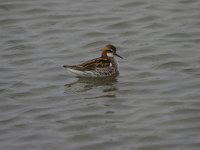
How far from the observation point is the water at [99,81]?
41.9 feet

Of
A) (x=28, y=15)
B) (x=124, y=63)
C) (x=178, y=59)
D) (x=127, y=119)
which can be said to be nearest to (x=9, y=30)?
(x=28, y=15)

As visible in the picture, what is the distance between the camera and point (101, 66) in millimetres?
16547

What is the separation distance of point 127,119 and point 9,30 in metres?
7.21

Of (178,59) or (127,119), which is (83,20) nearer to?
(178,59)

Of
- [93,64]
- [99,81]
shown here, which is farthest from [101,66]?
[99,81]

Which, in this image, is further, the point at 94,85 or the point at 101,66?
the point at 101,66

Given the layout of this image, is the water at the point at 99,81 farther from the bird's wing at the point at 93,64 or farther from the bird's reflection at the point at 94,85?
the bird's wing at the point at 93,64

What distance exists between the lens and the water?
41.9ft

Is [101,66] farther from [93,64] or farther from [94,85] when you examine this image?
[94,85]

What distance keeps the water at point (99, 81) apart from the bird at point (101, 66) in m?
0.22

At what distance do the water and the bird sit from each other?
218 mm

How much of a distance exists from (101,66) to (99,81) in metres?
0.39

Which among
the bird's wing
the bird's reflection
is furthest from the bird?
the bird's reflection

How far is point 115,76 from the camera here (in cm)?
1644
